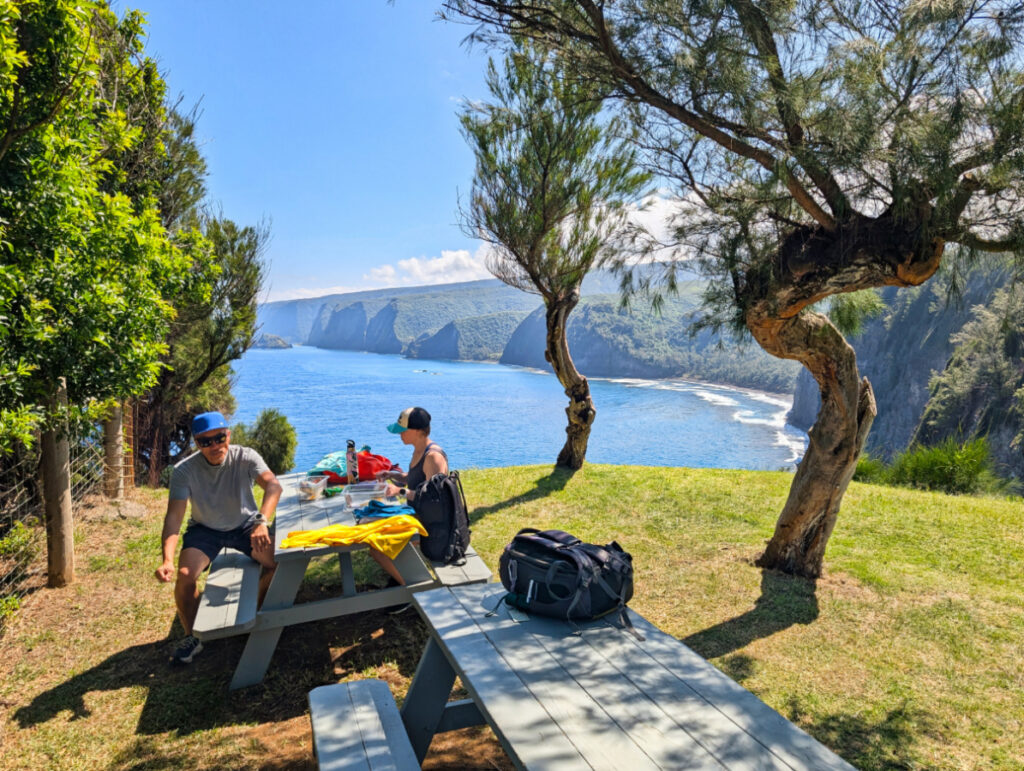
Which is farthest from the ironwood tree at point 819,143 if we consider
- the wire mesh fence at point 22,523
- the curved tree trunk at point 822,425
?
the wire mesh fence at point 22,523

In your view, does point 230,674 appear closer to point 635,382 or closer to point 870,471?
point 870,471

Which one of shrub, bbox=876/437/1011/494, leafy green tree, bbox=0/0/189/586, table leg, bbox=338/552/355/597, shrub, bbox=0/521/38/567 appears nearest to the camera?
leafy green tree, bbox=0/0/189/586

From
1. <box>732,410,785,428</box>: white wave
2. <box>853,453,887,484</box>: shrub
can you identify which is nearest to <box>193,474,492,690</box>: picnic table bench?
<box>853,453,887,484</box>: shrub

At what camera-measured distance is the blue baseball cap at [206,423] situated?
3938 mm

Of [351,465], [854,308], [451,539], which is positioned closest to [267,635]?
[451,539]

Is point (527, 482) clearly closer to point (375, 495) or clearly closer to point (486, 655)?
point (375, 495)

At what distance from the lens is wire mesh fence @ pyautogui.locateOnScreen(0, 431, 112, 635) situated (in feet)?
15.9

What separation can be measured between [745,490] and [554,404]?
7983cm

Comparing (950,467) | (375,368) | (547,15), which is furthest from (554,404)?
(547,15)

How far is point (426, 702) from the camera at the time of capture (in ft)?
9.29

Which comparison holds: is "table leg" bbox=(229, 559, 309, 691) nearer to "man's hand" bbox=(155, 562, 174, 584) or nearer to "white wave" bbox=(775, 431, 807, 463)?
"man's hand" bbox=(155, 562, 174, 584)

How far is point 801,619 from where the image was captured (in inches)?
181

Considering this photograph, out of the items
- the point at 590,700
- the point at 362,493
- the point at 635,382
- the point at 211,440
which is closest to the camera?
the point at 590,700

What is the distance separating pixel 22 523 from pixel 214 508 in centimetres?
269
